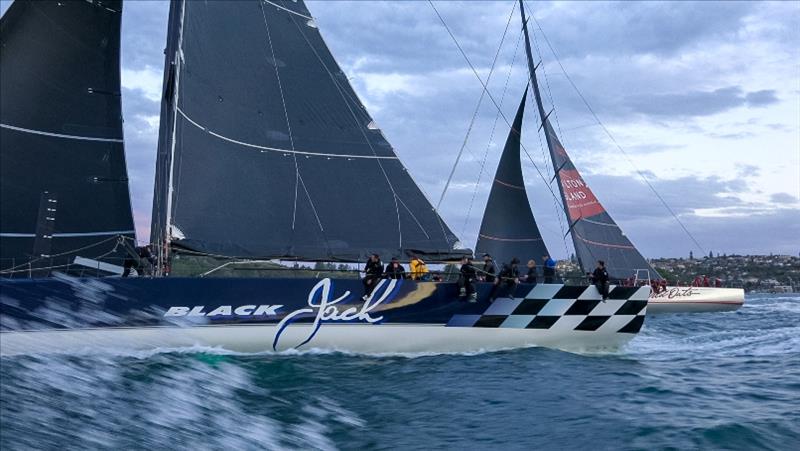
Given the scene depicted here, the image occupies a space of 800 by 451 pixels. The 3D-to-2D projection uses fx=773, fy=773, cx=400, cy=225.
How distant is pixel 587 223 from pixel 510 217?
3.26m

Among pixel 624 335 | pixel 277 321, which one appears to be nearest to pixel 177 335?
pixel 277 321

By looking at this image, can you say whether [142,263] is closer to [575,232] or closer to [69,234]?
[69,234]

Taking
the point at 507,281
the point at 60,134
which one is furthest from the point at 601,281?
the point at 60,134

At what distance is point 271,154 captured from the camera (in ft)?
47.4

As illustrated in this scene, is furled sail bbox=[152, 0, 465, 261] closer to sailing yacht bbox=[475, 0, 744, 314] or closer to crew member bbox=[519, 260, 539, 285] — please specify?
crew member bbox=[519, 260, 539, 285]

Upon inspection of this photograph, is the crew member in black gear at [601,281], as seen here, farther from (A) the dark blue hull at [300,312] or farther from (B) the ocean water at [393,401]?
(B) the ocean water at [393,401]

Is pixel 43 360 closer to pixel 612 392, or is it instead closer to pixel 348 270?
pixel 348 270

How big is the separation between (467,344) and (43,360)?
702cm

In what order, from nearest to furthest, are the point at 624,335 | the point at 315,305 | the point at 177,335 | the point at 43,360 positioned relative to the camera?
the point at 43,360 → the point at 177,335 → the point at 315,305 → the point at 624,335

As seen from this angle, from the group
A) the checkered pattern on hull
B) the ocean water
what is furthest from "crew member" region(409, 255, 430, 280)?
the ocean water

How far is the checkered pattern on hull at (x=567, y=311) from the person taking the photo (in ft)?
46.7

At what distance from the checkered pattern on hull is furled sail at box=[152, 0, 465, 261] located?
5.85ft

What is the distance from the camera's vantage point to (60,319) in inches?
452

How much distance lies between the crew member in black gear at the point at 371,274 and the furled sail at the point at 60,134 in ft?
15.0
